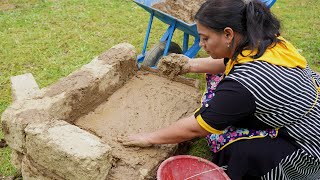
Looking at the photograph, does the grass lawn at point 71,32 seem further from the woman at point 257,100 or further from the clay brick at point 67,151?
the clay brick at point 67,151

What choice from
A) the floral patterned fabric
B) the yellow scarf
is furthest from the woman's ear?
the floral patterned fabric

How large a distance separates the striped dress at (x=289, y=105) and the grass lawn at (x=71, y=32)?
3.45 feet

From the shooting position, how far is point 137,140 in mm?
2779

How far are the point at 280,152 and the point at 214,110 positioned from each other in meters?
0.65

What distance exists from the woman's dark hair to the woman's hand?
3.04 feet

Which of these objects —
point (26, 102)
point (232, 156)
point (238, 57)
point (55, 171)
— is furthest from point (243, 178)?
point (26, 102)

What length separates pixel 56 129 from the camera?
2.53 metres

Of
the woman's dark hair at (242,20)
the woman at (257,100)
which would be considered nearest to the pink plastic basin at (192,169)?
the woman at (257,100)

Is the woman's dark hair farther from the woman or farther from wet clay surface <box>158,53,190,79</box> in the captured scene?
wet clay surface <box>158,53,190,79</box>

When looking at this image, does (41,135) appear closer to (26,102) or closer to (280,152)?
(26,102)

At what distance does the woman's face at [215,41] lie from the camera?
238cm

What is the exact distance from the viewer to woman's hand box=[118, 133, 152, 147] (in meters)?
2.75

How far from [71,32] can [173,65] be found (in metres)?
2.64

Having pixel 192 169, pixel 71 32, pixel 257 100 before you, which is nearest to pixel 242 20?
pixel 257 100
